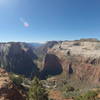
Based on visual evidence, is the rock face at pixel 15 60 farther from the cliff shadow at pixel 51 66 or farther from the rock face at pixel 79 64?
the rock face at pixel 79 64

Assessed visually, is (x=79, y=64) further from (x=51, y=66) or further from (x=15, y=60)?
(x=15, y=60)

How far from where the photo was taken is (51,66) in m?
148

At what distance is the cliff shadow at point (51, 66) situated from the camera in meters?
141

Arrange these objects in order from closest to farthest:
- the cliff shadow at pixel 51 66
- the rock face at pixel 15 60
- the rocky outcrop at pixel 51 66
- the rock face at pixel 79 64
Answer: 1. the rock face at pixel 79 64
2. the cliff shadow at pixel 51 66
3. the rocky outcrop at pixel 51 66
4. the rock face at pixel 15 60

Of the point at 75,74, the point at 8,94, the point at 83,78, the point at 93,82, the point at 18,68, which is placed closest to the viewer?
the point at 8,94

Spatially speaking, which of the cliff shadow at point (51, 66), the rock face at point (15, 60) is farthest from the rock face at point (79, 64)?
the rock face at point (15, 60)

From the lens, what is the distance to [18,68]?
170m

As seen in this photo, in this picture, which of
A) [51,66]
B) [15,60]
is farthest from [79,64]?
[15,60]

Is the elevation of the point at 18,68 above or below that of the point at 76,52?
below

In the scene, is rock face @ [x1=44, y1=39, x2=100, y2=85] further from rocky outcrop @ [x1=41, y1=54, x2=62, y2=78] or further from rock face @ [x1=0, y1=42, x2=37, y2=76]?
rock face @ [x1=0, y1=42, x2=37, y2=76]

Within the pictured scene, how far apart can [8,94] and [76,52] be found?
11599 centimetres

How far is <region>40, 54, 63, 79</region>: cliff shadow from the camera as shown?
14125cm

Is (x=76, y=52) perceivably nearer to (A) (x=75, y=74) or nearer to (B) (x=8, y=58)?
(A) (x=75, y=74)

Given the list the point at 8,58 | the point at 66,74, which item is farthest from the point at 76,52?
the point at 8,58
